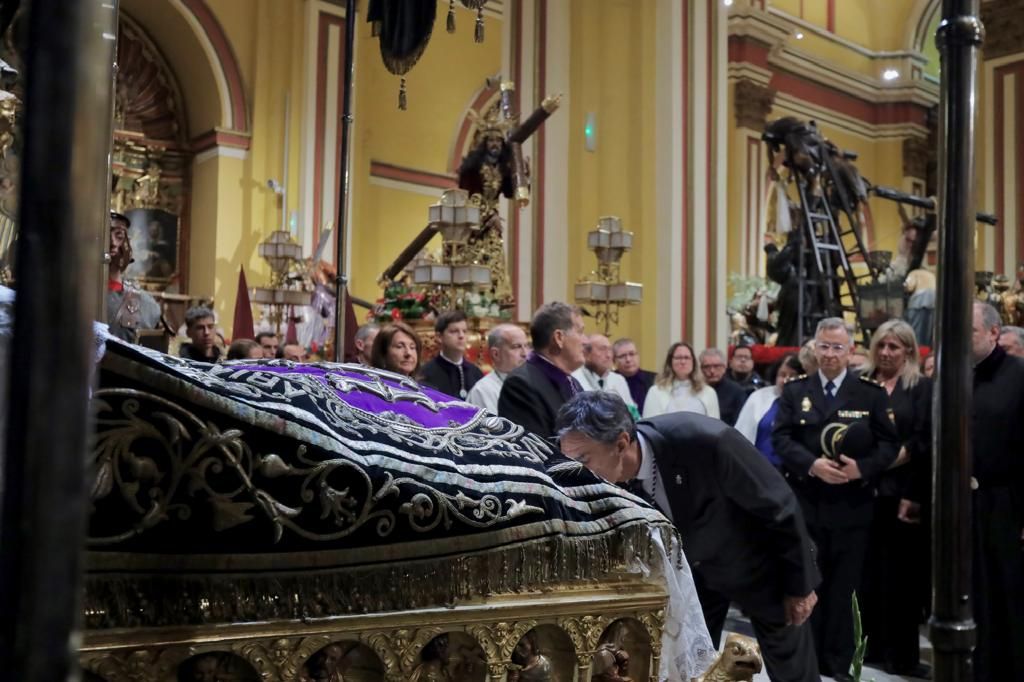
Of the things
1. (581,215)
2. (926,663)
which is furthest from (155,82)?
(926,663)

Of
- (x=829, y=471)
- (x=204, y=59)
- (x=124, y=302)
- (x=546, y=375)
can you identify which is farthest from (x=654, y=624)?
(x=204, y=59)

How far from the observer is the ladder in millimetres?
9352

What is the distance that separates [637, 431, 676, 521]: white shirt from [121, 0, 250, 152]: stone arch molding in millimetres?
10051

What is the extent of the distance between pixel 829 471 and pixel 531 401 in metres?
1.44

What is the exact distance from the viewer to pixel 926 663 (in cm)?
475

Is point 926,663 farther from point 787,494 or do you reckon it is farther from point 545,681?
point 545,681

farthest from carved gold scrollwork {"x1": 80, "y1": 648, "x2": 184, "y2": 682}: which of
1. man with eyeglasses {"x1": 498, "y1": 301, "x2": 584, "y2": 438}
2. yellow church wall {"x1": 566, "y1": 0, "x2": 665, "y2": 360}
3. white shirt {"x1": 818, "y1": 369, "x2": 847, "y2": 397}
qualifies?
yellow church wall {"x1": 566, "y1": 0, "x2": 665, "y2": 360}

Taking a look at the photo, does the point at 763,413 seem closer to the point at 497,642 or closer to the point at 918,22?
the point at 497,642

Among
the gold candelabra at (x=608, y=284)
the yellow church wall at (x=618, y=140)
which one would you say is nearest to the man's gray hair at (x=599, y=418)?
the gold candelabra at (x=608, y=284)

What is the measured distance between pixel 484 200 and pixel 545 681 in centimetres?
600

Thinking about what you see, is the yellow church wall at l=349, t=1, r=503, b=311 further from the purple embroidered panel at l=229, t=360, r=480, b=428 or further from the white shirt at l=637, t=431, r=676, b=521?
the purple embroidered panel at l=229, t=360, r=480, b=428

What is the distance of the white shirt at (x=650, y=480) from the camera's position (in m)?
2.71

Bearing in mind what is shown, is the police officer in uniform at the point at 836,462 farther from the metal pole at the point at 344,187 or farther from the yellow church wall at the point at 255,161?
the yellow church wall at the point at 255,161

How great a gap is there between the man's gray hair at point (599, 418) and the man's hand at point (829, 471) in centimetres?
218
